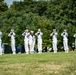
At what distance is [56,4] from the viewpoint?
186ft

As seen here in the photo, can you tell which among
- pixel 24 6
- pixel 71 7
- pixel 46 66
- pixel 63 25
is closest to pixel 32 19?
pixel 63 25

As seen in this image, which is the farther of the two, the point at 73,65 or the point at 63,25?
the point at 63,25

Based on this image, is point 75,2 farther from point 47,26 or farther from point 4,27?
point 4,27

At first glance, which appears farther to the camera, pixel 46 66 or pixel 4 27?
pixel 4 27

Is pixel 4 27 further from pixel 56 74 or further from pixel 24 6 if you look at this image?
pixel 56 74

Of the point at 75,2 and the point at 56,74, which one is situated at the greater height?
the point at 75,2

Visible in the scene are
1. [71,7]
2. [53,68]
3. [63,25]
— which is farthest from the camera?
[71,7]

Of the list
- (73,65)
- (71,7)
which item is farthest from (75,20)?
(73,65)

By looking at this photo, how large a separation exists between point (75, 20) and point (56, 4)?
463 centimetres

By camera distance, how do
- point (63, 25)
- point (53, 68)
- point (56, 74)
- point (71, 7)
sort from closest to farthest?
1. point (56, 74)
2. point (53, 68)
3. point (63, 25)
4. point (71, 7)

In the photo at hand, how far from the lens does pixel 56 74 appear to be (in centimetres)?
1536

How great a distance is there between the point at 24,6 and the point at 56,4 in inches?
311

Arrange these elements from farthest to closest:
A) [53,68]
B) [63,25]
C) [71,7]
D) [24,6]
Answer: [24,6] < [71,7] < [63,25] < [53,68]

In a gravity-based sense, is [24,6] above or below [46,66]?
above
